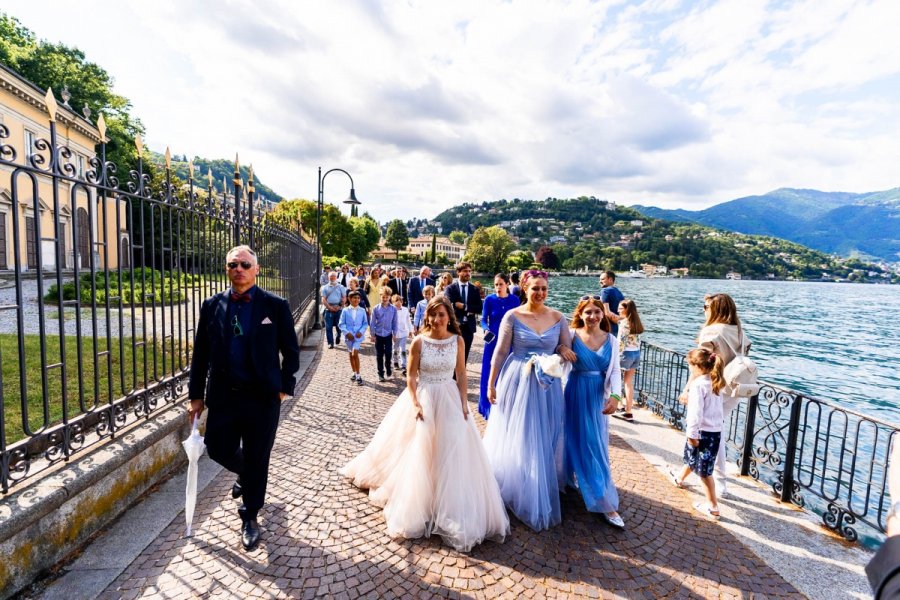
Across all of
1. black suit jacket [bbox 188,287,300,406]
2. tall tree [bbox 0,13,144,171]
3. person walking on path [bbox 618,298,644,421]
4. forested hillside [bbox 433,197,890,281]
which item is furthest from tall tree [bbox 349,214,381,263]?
forested hillside [bbox 433,197,890,281]

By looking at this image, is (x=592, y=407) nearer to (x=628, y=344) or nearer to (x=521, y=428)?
(x=521, y=428)

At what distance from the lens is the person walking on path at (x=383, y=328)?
8422 mm

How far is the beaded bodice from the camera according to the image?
13.1 ft

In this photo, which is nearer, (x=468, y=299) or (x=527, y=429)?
(x=527, y=429)

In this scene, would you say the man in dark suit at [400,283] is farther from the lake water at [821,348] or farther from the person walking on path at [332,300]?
the lake water at [821,348]

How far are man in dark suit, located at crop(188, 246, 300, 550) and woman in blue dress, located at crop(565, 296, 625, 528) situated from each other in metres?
2.63

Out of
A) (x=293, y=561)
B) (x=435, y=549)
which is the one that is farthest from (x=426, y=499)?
(x=293, y=561)

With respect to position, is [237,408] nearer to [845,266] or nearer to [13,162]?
[13,162]

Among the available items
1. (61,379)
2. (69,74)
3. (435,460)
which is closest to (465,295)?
(435,460)

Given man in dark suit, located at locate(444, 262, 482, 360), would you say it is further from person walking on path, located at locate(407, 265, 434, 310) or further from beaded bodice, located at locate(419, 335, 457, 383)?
beaded bodice, located at locate(419, 335, 457, 383)

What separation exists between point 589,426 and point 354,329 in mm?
5366

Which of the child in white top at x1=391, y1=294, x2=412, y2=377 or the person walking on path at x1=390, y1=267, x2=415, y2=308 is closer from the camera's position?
the child in white top at x1=391, y1=294, x2=412, y2=377

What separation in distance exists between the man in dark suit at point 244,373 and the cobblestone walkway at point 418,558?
35 centimetres

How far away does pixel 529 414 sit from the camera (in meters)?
4.05
